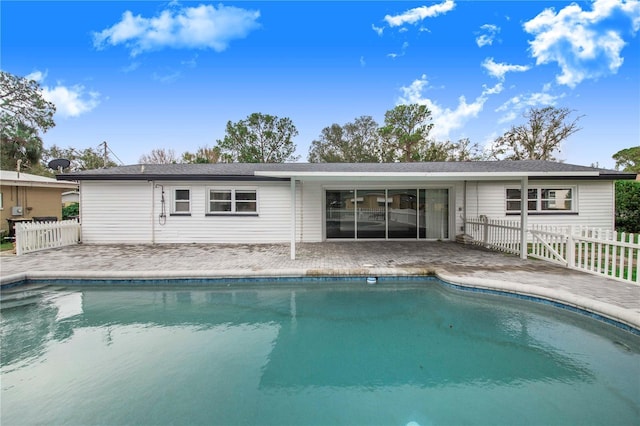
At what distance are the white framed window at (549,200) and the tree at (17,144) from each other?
30032 mm

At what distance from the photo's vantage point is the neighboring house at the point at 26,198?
12.3m

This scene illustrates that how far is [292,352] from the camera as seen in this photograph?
394 cm

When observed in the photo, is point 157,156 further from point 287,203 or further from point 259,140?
point 287,203

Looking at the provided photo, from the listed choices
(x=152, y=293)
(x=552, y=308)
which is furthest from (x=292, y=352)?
(x=552, y=308)

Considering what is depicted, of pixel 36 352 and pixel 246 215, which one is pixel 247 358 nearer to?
pixel 36 352

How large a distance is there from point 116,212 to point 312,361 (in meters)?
10.1

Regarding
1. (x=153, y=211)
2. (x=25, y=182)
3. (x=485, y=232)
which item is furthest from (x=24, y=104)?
(x=485, y=232)

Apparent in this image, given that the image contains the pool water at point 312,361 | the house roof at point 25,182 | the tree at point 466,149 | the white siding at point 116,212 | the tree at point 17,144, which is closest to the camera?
the pool water at point 312,361

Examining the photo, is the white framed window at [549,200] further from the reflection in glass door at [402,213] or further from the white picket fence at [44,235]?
the white picket fence at [44,235]

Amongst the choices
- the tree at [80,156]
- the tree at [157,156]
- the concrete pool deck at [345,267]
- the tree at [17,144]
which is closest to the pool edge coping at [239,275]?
the concrete pool deck at [345,267]

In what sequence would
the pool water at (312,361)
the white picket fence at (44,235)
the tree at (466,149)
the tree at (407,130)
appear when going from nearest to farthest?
1. the pool water at (312,361)
2. the white picket fence at (44,235)
3. the tree at (466,149)
4. the tree at (407,130)

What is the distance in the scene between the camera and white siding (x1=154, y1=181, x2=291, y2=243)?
1072cm

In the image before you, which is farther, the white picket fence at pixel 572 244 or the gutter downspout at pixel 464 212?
the gutter downspout at pixel 464 212

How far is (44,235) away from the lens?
9.42m
